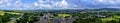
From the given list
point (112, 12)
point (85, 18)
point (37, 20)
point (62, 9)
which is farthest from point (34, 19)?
point (112, 12)

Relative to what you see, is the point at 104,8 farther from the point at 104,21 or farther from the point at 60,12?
the point at 60,12

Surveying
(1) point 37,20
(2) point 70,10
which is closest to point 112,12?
(2) point 70,10

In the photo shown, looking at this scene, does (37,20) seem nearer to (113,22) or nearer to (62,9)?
(62,9)

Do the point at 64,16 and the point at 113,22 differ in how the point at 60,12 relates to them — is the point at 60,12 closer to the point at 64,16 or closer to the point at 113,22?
the point at 64,16

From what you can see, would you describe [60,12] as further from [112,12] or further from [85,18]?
[112,12]

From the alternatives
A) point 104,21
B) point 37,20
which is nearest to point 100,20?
point 104,21
